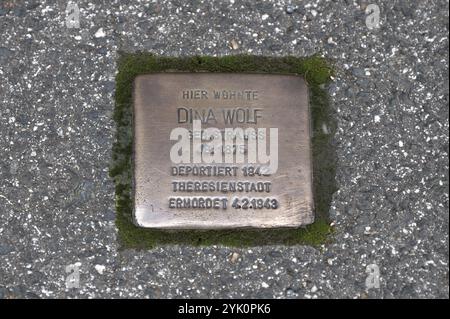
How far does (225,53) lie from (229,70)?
0.07 m

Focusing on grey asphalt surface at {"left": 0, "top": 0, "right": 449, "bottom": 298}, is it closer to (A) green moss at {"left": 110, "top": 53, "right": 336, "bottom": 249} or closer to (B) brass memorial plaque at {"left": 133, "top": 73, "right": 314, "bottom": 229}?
(A) green moss at {"left": 110, "top": 53, "right": 336, "bottom": 249}

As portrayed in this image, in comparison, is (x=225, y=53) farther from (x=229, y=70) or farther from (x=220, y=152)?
(x=220, y=152)

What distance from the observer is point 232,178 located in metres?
1.97

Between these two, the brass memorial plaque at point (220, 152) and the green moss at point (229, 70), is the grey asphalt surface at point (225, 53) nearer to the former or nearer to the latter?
the green moss at point (229, 70)

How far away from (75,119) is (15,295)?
71 cm

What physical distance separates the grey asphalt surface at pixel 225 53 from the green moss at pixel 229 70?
0.04 metres

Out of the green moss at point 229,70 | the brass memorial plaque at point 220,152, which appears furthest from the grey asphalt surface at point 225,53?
the brass memorial plaque at point 220,152

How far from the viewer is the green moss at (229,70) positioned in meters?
2.04

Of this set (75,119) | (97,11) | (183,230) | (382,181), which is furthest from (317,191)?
(97,11)

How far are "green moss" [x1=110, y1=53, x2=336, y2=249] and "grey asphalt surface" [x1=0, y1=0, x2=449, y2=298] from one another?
0.04 metres

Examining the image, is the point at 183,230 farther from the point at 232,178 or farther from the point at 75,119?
the point at 75,119

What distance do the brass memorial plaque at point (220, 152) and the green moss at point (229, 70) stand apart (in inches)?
2.6

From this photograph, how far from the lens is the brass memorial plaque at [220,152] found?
196cm

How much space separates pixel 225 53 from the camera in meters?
2.07
